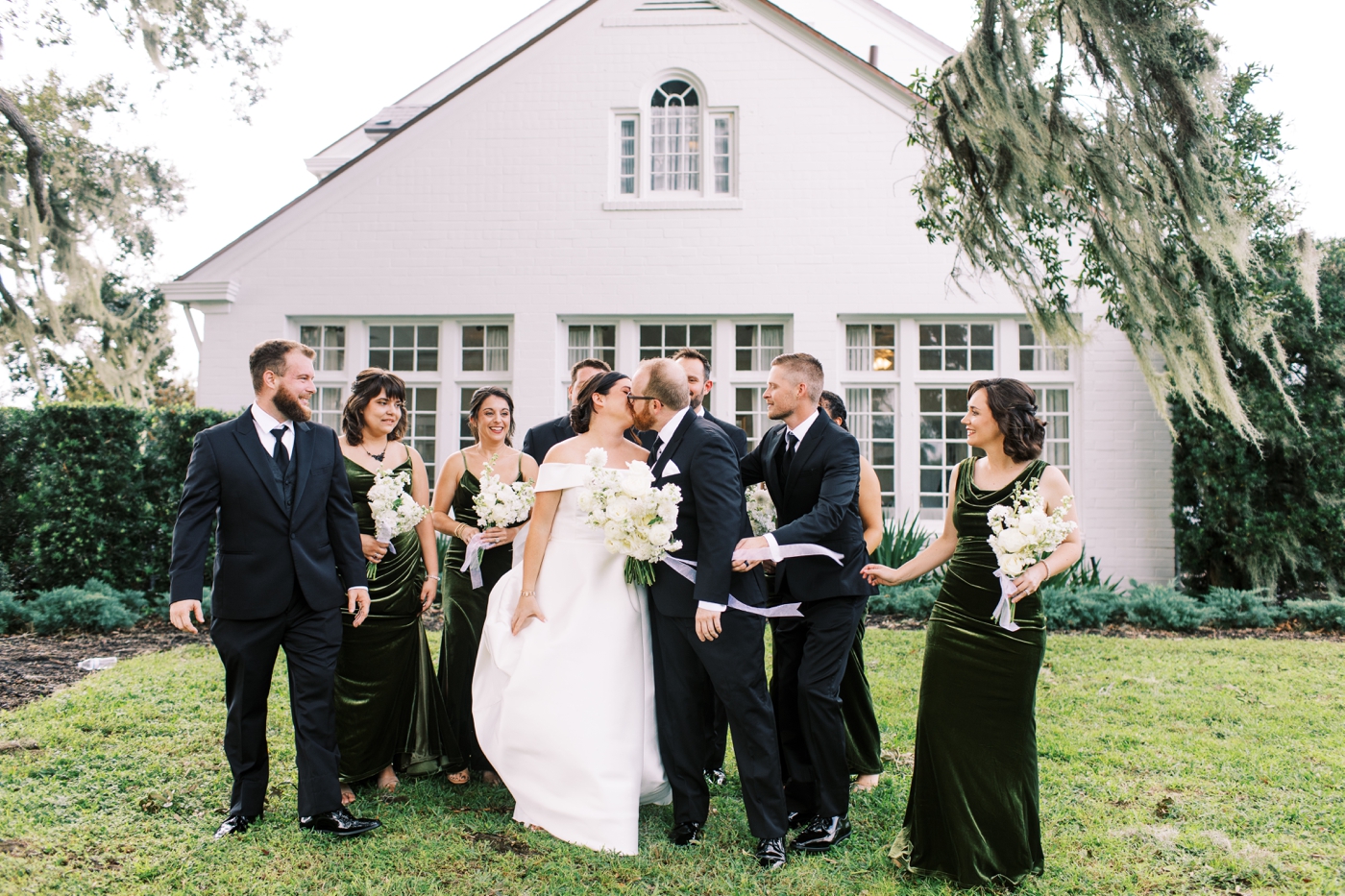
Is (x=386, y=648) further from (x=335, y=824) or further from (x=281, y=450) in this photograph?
(x=281, y=450)

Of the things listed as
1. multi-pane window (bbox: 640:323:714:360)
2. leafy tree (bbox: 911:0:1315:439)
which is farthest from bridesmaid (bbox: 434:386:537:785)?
multi-pane window (bbox: 640:323:714:360)

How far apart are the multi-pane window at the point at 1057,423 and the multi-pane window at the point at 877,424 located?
1.75 m

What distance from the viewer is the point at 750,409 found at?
10805 millimetres

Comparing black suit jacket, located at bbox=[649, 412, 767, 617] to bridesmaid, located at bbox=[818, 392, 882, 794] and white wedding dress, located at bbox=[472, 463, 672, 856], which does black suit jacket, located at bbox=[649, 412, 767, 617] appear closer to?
white wedding dress, located at bbox=[472, 463, 672, 856]

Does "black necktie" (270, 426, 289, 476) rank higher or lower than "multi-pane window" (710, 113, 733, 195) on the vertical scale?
lower

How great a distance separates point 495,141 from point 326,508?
810cm

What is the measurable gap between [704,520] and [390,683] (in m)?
2.02

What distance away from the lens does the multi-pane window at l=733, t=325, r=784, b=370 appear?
426 inches

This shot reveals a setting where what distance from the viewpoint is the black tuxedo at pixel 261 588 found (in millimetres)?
3795

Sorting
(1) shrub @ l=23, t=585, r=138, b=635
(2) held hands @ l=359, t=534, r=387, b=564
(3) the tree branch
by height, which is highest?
(3) the tree branch

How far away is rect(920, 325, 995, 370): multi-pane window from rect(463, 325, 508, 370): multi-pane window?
203 inches

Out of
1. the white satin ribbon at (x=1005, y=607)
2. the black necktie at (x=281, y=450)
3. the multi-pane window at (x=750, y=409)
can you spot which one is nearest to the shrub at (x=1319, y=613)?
the multi-pane window at (x=750, y=409)

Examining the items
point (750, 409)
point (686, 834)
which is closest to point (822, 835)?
point (686, 834)

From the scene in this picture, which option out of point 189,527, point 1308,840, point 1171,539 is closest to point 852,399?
point 1171,539
